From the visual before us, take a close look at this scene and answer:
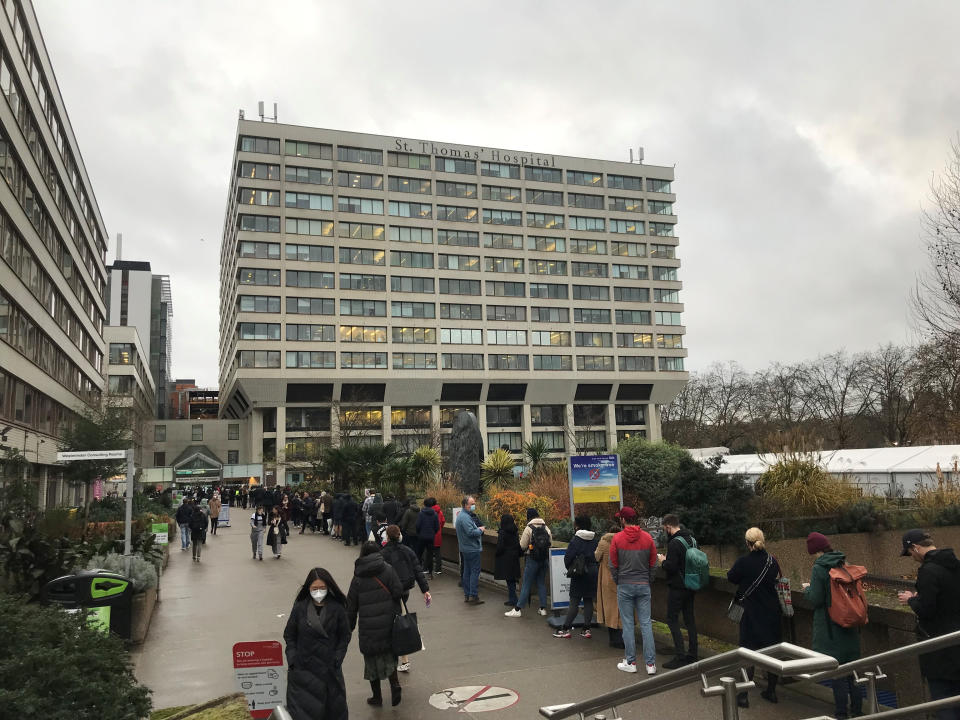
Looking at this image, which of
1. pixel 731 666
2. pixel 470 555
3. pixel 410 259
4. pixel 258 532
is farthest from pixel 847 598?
pixel 410 259

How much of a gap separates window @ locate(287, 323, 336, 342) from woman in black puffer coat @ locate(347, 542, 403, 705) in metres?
67.8

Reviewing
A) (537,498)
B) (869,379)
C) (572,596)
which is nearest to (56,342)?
(537,498)

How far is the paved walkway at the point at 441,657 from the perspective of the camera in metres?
7.30

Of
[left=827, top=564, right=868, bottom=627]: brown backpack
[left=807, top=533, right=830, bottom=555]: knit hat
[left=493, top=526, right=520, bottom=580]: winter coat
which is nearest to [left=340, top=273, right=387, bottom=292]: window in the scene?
[left=493, top=526, right=520, bottom=580]: winter coat

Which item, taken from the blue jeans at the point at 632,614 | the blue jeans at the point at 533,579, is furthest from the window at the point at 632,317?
the blue jeans at the point at 632,614

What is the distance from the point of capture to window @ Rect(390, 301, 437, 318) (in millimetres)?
77500

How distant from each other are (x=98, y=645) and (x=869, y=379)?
77.1 m

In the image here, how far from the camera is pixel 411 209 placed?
3130 inches

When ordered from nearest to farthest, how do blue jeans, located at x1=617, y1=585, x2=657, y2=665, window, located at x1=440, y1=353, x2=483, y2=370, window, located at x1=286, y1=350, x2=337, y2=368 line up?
blue jeans, located at x1=617, y1=585, x2=657, y2=665 < window, located at x1=286, y1=350, x2=337, y2=368 < window, located at x1=440, y1=353, x2=483, y2=370

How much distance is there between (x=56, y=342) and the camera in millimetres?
38375

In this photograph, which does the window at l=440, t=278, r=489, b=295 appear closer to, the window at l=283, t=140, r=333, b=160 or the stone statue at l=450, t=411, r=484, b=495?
the window at l=283, t=140, r=333, b=160

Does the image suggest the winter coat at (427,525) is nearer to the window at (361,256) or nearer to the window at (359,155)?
the window at (361,256)

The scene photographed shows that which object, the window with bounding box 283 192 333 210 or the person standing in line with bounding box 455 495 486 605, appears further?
the window with bounding box 283 192 333 210

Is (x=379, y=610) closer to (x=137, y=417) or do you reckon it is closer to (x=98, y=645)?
(x=98, y=645)
